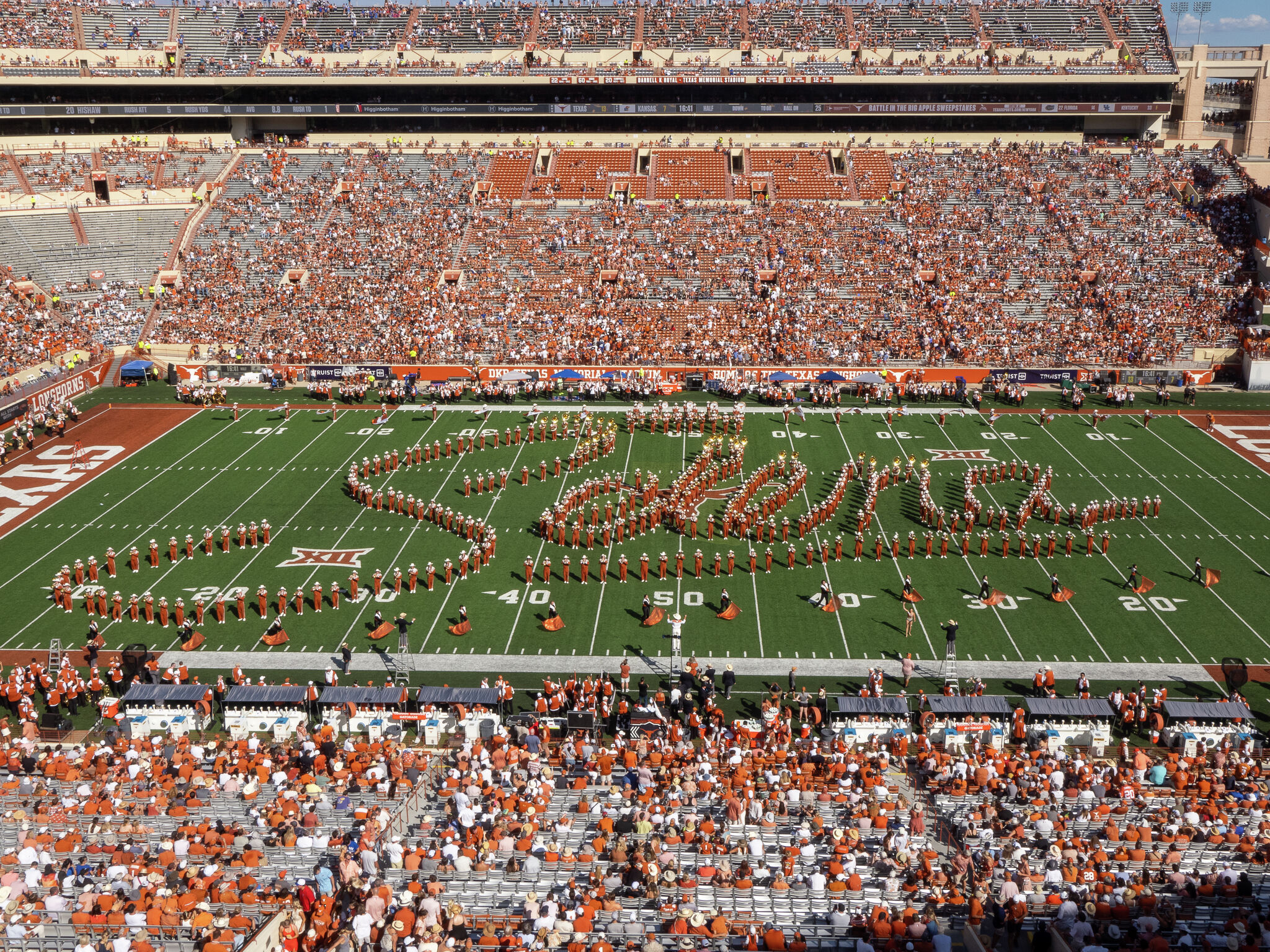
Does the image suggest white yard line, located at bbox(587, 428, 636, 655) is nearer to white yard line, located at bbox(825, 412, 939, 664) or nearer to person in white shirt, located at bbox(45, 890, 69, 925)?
white yard line, located at bbox(825, 412, 939, 664)

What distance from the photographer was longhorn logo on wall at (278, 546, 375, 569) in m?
24.4

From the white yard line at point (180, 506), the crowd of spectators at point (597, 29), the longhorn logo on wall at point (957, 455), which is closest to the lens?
the white yard line at point (180, 506)

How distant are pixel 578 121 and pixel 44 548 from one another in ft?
111

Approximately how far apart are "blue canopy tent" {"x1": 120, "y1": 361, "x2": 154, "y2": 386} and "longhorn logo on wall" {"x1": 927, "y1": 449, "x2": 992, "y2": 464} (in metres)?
26.2

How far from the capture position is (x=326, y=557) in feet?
81.1

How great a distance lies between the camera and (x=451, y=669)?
794 inches

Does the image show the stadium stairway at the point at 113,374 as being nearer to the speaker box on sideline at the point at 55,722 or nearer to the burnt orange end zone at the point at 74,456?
the burnt orange end zone at the point at 74,456

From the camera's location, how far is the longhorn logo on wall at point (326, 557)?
80.2 ft

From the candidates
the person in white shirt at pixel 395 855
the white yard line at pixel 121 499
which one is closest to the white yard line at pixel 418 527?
the white yard line at pixel 121 499

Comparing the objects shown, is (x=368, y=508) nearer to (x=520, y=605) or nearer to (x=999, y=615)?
(x=520, y=605)

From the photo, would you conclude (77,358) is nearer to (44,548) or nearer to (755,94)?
(44,548)

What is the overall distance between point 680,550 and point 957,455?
9.93 meters

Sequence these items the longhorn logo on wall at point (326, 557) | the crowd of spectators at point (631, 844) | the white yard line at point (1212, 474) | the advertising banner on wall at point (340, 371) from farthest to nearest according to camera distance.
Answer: the advertising banner on wall at point (340, 371) < the white yard line at point (1212, 474) < the longhorn logo on wall at point (326, 557) < the crowd of spectators at point (631, 844)

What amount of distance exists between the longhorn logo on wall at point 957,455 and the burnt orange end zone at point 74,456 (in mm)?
22300
